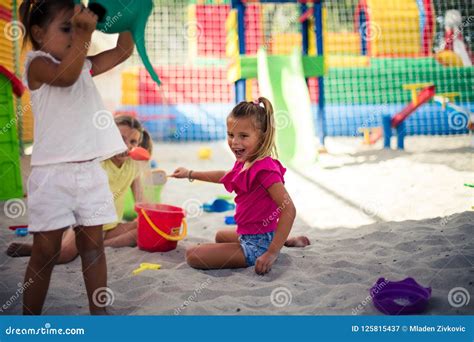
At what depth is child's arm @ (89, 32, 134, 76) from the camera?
5.36 ft

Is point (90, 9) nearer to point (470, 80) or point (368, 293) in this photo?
point (368, 293)

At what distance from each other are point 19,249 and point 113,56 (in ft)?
3.45

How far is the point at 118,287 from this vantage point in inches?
70.9

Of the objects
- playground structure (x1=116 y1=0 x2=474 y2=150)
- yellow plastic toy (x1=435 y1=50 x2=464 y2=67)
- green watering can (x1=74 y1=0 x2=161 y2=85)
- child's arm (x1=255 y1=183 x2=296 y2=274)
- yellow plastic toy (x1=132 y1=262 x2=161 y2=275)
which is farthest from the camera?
yellow plastic toy (x1=435 y1=50 x2=464 y2=67)

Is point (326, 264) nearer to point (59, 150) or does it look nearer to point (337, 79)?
point (59, 150)

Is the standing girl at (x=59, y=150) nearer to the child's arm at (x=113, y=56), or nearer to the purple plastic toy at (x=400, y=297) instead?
the child's arm at (x=113, y=56)

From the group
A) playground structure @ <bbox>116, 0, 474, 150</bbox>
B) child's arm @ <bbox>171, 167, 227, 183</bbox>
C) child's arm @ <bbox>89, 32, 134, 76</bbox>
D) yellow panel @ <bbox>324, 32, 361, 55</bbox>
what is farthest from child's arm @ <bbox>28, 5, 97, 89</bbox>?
yellow panel @ <bbox>324, 32, 361, 55</bbox>

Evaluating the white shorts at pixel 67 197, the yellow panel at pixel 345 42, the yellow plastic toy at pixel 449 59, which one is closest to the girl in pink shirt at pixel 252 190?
the white shorts at pixel 67 197

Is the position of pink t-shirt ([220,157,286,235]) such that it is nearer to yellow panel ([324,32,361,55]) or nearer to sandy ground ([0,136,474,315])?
sandy ground ([0,136,474,315])

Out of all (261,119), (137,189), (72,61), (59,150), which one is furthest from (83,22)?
(137,189)

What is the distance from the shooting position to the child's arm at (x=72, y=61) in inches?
53.8

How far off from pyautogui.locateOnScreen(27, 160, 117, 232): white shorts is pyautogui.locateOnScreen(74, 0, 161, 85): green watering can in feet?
1.34

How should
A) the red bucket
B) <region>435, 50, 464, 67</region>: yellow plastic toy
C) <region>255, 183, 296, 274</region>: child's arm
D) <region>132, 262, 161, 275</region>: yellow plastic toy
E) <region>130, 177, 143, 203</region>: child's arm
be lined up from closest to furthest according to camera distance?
<region>255, 183, 296, 274</region>: child's arm < <region>132, 262, 161, 275</region>: yellow plastic toy < the red bucket < <region>130, 177, 143, 203</region>: child's arm < <region>435, 50, 464, 67</region>: yellow plastic toy
